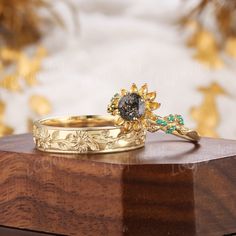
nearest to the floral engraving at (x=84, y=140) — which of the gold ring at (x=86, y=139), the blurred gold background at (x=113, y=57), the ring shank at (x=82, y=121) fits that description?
the gold ring at (x=86, y=139)

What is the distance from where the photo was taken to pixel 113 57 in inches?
55.7

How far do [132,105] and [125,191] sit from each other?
0.44ft

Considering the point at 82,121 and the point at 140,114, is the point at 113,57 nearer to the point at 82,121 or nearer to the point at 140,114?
the point at 82,121

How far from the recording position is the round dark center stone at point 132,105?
849 mm

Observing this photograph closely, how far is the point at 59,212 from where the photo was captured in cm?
80

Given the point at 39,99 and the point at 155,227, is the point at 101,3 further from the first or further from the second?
the point at 155,227

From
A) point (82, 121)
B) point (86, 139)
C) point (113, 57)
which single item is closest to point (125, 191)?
point (86, 139)

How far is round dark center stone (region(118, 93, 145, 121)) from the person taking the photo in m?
0.85

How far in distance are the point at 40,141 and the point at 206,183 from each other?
0.21m

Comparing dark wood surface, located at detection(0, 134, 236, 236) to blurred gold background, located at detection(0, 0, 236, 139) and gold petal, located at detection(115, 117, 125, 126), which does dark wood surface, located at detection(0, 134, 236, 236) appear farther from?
blurred gold background, located at detection(0, 0, 236, 139)

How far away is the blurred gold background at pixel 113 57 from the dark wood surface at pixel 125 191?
48 cm

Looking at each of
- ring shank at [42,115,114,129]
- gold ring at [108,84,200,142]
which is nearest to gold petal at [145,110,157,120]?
gold ring at [108,84,200,142]

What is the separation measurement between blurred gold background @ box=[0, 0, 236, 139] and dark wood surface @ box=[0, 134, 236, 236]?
48 cm

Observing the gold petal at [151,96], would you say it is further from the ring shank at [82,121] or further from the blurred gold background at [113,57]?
the blurred gold background at [113,57]
